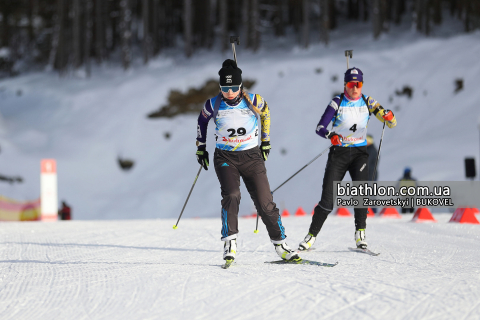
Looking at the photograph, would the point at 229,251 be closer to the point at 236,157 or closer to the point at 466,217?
the point at 236,157

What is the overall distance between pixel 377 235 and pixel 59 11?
3144cm

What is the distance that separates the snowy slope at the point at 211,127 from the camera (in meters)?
18.9

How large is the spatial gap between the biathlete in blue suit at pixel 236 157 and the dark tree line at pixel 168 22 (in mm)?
24399

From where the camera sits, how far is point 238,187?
484 centimetres

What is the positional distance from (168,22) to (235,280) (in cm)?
4035

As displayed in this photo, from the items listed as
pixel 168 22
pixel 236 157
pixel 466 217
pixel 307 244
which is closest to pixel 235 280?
pixel 236 157

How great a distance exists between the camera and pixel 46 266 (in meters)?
5.01

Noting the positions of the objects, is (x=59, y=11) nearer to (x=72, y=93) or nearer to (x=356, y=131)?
(x=72, y=93)

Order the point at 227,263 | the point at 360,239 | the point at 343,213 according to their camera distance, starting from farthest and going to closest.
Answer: the point at 343,213
the point at 360,239
the point at 227,263

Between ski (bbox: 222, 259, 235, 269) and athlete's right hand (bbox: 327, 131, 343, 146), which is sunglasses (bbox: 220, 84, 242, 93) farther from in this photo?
ski (bbox: 222, 259, 235, 269)

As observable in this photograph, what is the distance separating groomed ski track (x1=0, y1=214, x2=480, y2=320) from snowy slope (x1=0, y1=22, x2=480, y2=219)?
1066 centimetres

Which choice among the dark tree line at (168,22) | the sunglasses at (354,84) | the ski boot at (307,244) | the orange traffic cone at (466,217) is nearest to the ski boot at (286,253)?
the ski boot at (307,244)

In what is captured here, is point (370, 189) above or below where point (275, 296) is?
above

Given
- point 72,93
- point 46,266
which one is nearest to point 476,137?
point 46,266
